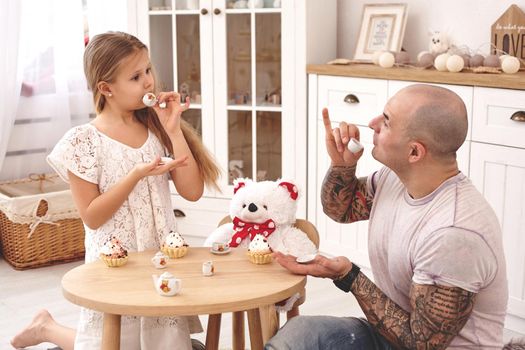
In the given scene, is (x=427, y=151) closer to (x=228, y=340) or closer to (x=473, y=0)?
(x=228, y=340)

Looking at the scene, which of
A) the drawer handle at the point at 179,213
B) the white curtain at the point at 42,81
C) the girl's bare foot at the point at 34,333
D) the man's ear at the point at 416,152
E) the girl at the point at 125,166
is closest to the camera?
the man's ear at the point at 416,152

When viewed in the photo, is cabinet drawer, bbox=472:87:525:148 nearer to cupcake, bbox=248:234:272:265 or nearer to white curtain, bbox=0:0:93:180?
cupcake, bbox=248:234:272:265

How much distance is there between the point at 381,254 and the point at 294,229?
487mm

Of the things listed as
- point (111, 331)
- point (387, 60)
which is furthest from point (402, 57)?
point (111, 331)

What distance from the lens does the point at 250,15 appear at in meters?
3.56

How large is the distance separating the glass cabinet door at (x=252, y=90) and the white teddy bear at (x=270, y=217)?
1.39 metres

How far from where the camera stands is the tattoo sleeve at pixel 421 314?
153 cm

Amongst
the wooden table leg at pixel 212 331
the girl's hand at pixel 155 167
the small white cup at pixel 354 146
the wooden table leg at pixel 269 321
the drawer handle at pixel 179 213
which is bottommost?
the drawer handle at pixel 179 213

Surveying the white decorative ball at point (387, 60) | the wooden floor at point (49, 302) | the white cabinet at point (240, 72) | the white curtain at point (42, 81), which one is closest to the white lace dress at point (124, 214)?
the wooden floor at point (49, 302)

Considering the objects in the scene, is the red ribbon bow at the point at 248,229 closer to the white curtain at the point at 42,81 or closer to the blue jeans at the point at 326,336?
the blue jeans at the point at 326,336

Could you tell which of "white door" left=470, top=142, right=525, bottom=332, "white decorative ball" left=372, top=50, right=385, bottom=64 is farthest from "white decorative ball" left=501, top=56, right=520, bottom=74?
"white decorative ball" left=372, top=50, right=385, bottom=64

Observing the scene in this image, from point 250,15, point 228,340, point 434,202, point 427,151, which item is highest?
point 250,15

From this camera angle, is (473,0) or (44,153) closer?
(473,0)

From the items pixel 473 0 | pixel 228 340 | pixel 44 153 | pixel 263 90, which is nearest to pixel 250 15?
pixel 263 90
